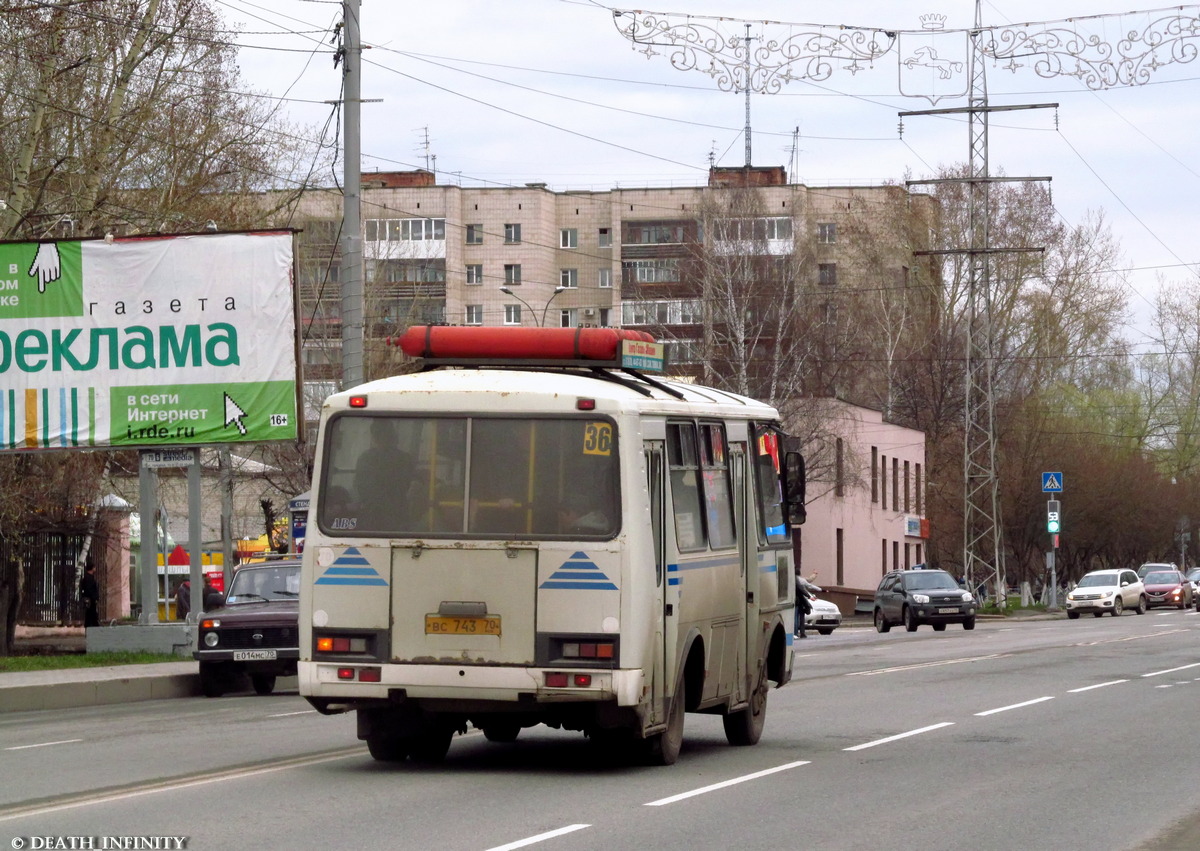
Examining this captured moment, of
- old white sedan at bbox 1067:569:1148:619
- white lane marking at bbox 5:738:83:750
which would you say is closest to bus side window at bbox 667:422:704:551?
white lane marking at bbox 5:738:83:750

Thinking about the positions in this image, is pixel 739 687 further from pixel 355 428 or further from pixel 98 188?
pixel 98 188

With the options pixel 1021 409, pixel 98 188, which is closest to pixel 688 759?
pixel 98 188

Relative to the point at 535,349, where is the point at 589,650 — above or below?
below

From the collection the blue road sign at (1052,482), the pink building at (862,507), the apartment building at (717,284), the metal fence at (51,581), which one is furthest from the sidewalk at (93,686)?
the blue road sign at (1052,482)

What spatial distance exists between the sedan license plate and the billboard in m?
14.2

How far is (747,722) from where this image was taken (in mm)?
14289

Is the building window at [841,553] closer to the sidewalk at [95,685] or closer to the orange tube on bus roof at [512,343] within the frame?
the sidewalk at [95,685]

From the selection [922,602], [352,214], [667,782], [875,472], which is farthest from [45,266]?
[875,472]

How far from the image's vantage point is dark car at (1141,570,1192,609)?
6178 cm

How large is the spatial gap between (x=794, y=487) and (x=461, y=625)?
4136 mm

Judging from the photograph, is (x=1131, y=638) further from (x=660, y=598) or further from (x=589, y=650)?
(x=589, y=650)

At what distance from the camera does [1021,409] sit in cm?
7419

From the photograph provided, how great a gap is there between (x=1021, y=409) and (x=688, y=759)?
207 feet

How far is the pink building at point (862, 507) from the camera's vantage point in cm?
6469
